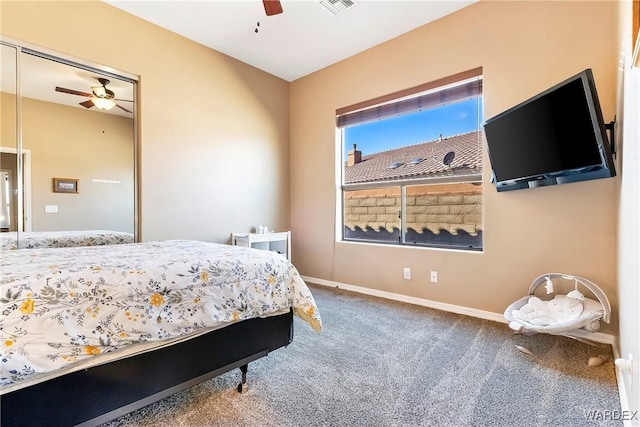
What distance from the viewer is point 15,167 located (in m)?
2.33

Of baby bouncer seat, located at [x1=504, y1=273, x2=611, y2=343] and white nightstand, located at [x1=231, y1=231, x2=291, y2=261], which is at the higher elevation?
white nightstand, located at [x1=231, y1=231, x2=291, y2=261]

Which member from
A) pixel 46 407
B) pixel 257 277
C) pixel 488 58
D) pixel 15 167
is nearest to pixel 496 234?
pixel 488 58

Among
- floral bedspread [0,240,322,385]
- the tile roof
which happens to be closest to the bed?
floral bedspread [0,240,322,385]

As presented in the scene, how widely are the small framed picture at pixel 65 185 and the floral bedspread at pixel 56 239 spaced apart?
0.35 meters

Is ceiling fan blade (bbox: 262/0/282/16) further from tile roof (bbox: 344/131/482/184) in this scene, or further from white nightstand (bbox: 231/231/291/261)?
white nightstand (bbox: 231/231/291/261)

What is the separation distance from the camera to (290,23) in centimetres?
303

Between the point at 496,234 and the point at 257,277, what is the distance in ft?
7.17

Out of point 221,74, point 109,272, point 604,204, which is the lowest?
point 109,272

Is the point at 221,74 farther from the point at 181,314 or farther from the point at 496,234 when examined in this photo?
the point at 496,234

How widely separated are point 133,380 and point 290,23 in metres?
3.17

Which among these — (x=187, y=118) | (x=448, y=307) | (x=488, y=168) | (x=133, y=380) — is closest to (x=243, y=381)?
(x=133, y=380)

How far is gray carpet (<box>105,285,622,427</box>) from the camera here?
144 cm

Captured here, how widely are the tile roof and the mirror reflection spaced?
2.50 metres

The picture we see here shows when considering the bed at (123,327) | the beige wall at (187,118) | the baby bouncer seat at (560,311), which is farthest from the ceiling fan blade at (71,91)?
the baby bouncer seat at (560,311)
